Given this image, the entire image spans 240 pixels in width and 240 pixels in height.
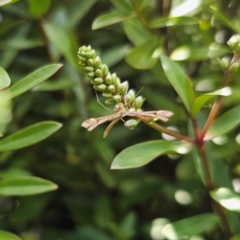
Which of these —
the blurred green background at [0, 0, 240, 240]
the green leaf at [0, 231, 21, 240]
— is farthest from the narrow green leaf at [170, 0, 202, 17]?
the green leaf at [0, 231, 21, 240]

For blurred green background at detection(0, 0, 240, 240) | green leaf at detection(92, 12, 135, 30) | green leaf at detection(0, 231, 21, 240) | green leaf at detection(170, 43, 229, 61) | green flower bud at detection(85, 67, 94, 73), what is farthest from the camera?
blurred green background at detection(0, 0, 240, 240)

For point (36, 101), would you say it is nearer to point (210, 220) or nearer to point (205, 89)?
point (205, 89)

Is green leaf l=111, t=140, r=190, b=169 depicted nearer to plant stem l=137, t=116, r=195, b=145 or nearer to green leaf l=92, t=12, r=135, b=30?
plant stem l=137, t=116, r=195, b=145

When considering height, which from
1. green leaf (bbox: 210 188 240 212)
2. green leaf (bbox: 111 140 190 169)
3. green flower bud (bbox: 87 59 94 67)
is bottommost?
green leaf (bbox: 210 188 240 212)

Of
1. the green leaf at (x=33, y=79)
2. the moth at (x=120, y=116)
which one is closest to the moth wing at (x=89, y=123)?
the moth at (x=120, y=116)

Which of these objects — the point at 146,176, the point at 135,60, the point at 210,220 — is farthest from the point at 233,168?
the point at 135,60

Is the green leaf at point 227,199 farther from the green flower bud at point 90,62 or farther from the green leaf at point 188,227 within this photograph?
the green flower bud at point 90,62

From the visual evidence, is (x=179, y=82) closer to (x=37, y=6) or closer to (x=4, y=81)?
(x=4, y=81)

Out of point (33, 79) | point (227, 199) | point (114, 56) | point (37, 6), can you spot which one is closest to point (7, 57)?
point (37, 6)
